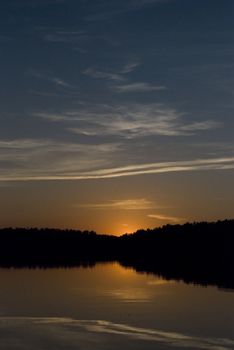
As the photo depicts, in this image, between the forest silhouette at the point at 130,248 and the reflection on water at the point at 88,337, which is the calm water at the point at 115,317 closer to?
the reflection on water at the point at 88,337

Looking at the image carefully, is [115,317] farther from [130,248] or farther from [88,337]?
[130,248]

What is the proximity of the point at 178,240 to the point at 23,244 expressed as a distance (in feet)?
84.7

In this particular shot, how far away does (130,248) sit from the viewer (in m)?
108

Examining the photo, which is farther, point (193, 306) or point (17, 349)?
point (193, 306)

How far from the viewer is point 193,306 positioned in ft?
90.0

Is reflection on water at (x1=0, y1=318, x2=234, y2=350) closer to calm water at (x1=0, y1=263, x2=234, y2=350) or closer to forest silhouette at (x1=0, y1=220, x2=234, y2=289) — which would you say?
calm water at (x1=0, y1=263, x2=234, y2=350)

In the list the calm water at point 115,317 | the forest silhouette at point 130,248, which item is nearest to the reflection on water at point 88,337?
the calm water at point 115,317

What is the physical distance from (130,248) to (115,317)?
8440 cm

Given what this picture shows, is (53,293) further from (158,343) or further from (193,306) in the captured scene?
(158,343)

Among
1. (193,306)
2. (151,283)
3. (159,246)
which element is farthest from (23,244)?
(193,306)

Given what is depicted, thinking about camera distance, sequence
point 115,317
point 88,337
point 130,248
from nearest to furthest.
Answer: point 88,337
point 115,317
point 130,248

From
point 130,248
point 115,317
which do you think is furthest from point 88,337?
point 130,248

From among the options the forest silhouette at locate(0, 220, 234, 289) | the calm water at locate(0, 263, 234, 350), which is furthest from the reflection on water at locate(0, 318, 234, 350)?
the forest silhouette at locate(0, 220, 234, 289)

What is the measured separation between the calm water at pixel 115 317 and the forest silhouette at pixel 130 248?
29.8 m
